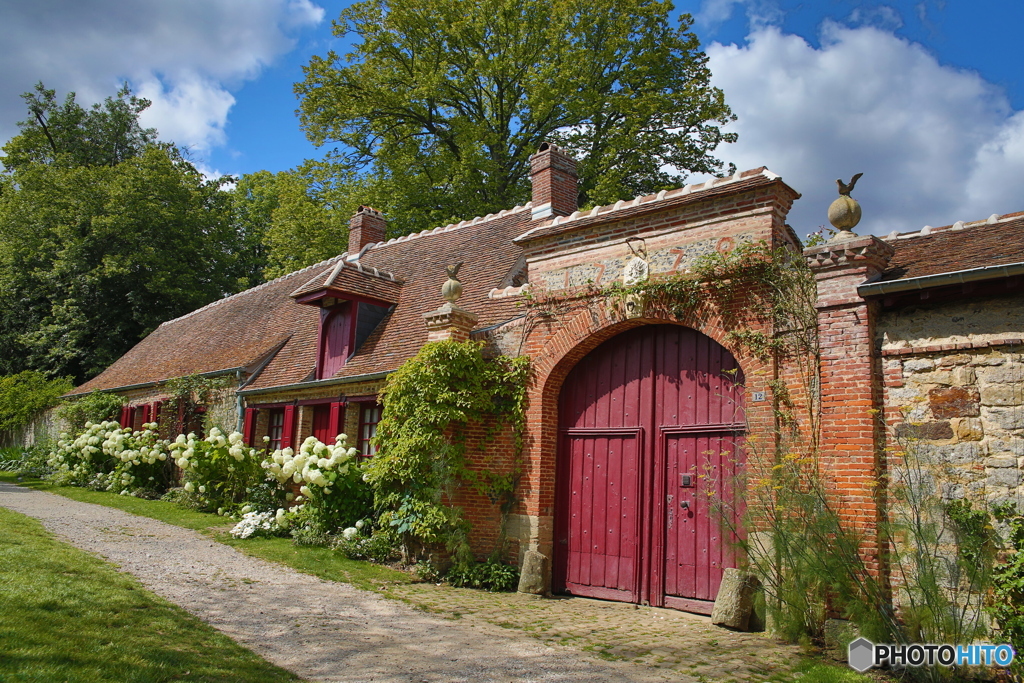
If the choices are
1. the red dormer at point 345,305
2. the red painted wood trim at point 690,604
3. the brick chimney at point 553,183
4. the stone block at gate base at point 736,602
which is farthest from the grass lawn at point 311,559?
the brick chimney at point 553,183

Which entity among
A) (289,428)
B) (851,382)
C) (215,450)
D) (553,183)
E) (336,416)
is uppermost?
(553,183)

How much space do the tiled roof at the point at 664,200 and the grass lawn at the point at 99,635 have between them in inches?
226

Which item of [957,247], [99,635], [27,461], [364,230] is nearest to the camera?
[99,635]

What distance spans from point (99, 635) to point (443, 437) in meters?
4.55

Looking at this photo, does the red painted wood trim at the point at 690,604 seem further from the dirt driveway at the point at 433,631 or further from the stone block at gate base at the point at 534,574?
the stone block at gate base at the point at 534,574

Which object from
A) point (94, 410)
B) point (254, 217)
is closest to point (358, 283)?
point (94, 410)

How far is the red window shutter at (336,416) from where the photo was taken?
40.8 ft

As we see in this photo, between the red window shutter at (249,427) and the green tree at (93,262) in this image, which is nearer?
the red window shutter at (249,427)

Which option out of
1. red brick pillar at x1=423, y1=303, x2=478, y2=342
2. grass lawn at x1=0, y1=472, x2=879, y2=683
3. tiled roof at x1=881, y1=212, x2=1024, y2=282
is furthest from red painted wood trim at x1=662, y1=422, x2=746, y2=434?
red brick pillar at x1=423, y1=303, x2=478, y2=342

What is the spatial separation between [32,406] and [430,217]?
50.4 ft

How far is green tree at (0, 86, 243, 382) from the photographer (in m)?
27.8

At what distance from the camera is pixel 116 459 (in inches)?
648

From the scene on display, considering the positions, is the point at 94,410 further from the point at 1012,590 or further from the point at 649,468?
the point at 1012,590

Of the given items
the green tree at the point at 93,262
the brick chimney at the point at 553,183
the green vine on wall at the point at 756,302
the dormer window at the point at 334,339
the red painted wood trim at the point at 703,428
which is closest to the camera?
the green vine on wall at the point at 756,302
